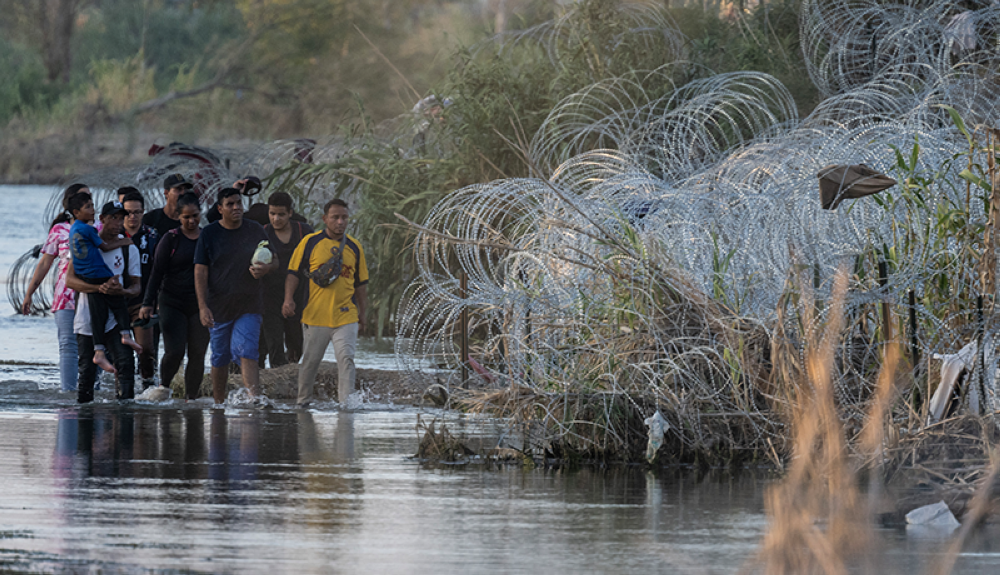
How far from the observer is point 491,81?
1925 cm

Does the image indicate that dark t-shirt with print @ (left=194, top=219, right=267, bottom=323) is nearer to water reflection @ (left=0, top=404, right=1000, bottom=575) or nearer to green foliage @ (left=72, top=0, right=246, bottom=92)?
water reflection @ (left=0, top=404, right=1000, bottom=575)

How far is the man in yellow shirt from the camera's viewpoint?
13.0 m

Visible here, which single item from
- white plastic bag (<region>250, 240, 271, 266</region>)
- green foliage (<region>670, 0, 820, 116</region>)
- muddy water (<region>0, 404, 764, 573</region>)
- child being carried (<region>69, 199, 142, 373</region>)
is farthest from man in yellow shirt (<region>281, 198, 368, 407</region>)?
green foliage (<region>670, 0, 820, 116</region>)

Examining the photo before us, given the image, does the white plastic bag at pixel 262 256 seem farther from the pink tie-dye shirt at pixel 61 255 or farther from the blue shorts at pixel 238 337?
the pink tie-dye shirt at pixel 61 255

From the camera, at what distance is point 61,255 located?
45.6 ft

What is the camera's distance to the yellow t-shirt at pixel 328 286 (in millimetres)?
13078

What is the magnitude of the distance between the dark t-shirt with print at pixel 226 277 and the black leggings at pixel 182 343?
1.53 ft

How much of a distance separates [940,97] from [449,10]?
74.3 m

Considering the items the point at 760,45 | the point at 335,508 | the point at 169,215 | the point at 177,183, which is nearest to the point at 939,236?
the point at 335,508

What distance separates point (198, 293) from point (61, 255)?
165 cm

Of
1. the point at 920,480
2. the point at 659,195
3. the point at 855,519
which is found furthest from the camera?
the point at 659,195

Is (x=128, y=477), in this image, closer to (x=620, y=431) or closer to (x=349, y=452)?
(x=349, y=452)

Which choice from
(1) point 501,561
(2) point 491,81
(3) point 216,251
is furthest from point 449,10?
(1) point 501,561

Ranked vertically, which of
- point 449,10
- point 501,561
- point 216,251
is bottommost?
point 501,561
